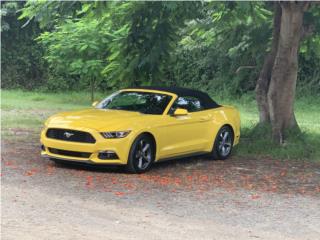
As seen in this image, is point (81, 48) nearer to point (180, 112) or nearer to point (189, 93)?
point (189, 93)

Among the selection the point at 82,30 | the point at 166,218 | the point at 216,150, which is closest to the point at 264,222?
the point at 166,218

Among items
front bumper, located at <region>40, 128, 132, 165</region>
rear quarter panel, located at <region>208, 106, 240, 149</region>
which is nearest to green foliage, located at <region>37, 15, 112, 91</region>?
rear quarter panel, located at <region>208, 106, 240, 149</region>

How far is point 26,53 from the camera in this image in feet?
104

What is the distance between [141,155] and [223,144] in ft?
8.14

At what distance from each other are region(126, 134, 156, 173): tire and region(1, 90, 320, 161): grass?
3021mm

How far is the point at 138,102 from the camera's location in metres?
11.2

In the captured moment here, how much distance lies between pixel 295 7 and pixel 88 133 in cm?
565

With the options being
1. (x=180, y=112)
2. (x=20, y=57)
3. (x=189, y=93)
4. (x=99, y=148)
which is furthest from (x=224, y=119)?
(x=20, y=57)

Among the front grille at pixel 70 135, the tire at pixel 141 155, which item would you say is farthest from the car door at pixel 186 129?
the front grille at pixel 70 135

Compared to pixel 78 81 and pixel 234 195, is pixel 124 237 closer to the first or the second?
pixel 234 195

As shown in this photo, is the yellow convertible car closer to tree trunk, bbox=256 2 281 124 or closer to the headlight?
the headlight

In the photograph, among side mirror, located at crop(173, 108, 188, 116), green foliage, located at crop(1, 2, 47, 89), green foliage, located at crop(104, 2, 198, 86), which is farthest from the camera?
green foliage, located at crop(1, 2, 47, 89)

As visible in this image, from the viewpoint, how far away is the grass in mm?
12844

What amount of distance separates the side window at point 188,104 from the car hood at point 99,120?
0.85 meters
